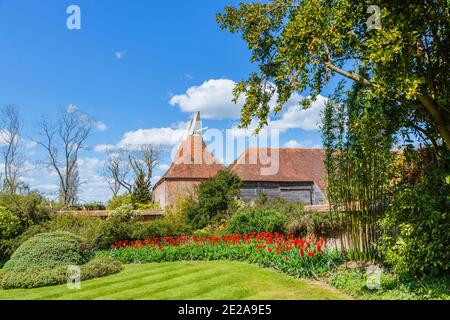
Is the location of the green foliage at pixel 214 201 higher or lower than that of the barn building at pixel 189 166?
lower

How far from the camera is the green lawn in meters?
7.82

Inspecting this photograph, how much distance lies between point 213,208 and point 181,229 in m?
2.20

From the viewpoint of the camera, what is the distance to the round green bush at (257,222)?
47.0 ft

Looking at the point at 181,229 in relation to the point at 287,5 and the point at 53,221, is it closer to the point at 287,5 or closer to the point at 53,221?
the point at 53,221

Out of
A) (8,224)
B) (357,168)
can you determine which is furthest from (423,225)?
(8,224)

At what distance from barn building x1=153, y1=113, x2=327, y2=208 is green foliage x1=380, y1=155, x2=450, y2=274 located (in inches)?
827

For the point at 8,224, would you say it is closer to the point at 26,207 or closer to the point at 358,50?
the point at 26,207

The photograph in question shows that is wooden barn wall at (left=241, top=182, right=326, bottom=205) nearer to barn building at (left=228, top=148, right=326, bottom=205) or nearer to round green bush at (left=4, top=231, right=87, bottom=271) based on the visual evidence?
barn building at (left=228, top=148, right=326, bottom=205)

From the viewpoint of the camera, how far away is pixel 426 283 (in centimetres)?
754

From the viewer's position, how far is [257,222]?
14.5 metres

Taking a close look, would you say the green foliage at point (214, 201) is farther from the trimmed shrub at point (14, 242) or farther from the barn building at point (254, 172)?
the barn building at point (254, 172)

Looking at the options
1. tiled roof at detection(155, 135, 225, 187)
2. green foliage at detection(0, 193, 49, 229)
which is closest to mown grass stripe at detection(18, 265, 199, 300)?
green foliage at detection(0, 193, 49, 229)

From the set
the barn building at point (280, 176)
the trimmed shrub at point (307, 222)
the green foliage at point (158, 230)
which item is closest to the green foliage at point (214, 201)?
the green foliage at point (158, 230)
